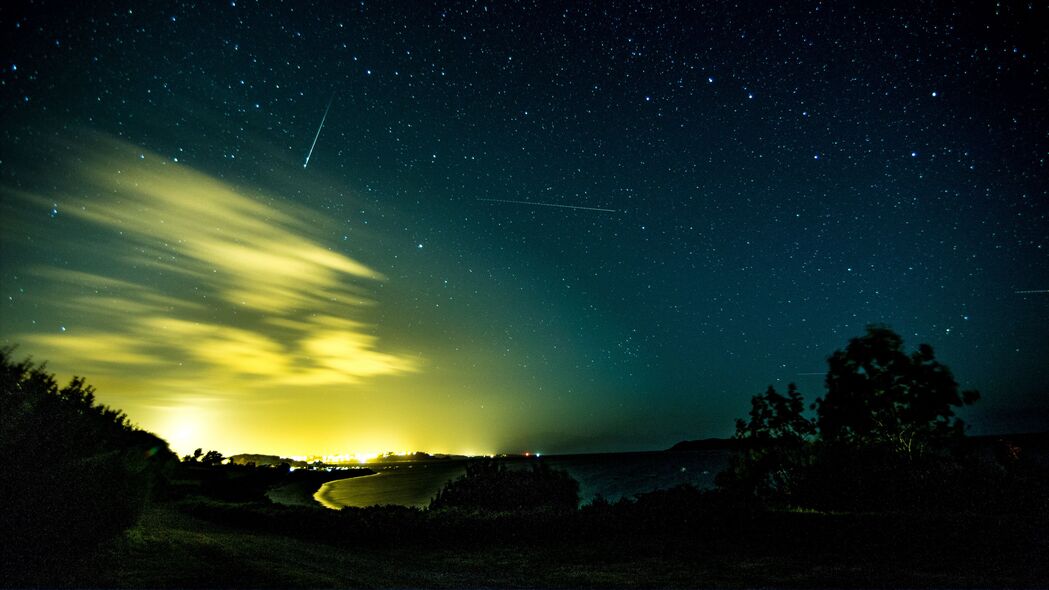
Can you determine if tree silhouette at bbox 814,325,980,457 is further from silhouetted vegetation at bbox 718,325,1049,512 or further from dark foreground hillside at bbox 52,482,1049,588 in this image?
dark foreground hillside at bbox 52,482,1049,588

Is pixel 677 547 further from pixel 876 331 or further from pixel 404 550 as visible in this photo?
pixel 876 331

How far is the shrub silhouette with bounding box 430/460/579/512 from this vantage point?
17.1 metres

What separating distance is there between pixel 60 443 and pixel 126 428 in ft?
45.3

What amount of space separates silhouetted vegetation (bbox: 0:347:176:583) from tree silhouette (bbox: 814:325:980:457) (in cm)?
1597

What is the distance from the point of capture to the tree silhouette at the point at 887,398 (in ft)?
43.4

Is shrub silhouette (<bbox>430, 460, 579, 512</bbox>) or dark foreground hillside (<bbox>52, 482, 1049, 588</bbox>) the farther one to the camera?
shrub silhouette (<bbox>430, 460, 579, 512</bbox>)

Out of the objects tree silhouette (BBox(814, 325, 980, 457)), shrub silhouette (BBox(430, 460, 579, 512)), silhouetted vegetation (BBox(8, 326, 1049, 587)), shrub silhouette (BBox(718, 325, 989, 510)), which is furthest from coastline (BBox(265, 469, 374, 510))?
tree silhouette (BBox(814, 325, 980, 457))

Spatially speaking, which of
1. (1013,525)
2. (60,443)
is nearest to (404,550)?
(60,443)

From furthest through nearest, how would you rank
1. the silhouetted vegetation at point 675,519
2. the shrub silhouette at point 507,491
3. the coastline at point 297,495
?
the coastline at point 297,495, the shrub silhouette at point 507,491, the silhouetted vegetation at point 675,519

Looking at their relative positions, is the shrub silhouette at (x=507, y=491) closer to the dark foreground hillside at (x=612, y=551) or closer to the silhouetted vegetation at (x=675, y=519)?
the silhouetted vegetation at (x=675, y=519)

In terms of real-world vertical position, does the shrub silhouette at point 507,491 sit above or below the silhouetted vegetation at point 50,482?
below

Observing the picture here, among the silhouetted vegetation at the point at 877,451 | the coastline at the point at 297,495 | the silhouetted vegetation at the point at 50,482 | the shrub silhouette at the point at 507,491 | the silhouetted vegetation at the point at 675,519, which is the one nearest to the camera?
the silhouetted vegetation at the point at 50,482

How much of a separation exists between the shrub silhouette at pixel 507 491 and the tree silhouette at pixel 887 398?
8.73 m

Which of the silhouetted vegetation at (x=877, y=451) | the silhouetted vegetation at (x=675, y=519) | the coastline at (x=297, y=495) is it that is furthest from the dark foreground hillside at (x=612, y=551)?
the coastline at (x=297, y=495)
